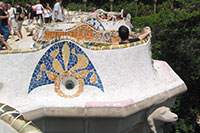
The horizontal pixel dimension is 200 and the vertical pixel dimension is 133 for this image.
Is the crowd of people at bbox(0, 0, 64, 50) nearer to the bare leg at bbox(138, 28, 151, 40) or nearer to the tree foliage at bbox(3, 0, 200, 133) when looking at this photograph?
the bare leg at bbox(138, 28, 151, 40)

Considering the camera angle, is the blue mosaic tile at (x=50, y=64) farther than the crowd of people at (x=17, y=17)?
No

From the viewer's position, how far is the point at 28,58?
346 centimetres

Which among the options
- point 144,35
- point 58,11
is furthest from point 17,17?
point 144,35

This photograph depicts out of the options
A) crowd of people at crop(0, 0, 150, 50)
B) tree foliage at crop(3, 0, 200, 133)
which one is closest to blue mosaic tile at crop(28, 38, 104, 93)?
crowd of people at crop(0, 0, 150, 50)

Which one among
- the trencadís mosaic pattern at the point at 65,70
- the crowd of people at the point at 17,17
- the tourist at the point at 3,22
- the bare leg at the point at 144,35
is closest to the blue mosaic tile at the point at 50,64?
the trencadís mosaic pattern at the point at 65,70

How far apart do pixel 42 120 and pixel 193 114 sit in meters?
5.42

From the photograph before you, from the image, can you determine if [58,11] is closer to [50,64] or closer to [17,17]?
[17,17]

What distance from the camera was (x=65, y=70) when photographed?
3.58 m

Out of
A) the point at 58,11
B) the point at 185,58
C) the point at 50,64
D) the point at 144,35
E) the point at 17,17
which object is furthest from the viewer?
the point at 58,11

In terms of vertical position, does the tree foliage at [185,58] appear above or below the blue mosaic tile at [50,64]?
below

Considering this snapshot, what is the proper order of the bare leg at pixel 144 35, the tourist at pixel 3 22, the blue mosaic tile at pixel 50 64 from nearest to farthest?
the blue mosaic tile at pixel 50 64 → the bare leg at pixel 144 35 → the tourist at pixel 3 22

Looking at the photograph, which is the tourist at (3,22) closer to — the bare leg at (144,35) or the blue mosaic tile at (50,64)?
the blue mosaic tile at (50,64)

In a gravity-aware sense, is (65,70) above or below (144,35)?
below

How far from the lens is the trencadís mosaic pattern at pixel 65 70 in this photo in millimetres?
3527
